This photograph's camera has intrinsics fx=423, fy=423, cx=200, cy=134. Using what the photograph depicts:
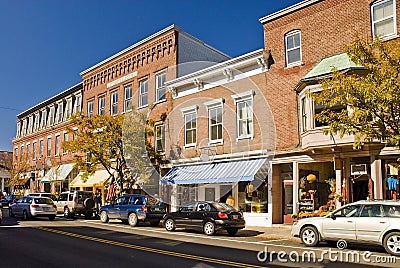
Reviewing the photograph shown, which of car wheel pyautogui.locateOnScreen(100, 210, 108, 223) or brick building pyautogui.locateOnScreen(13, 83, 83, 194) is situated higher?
brick building pyautogui.locateOnScreen(13, 83, 83, 194)

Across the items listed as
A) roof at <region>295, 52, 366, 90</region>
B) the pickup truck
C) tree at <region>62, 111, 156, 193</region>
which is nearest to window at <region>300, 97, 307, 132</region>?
roof at <region>295, 52, 366, 90</region>

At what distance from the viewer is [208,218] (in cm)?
1756

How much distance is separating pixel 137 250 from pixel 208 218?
5540mm

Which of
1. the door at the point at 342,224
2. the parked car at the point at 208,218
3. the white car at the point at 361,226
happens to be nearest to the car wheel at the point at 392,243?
the white car at the point at 361,226

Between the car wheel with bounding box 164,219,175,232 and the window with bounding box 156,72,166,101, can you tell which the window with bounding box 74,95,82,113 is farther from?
the car wheel with bounding box 164,219,175,232

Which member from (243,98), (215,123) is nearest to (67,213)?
(215,123)

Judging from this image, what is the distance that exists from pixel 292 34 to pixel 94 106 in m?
20.0

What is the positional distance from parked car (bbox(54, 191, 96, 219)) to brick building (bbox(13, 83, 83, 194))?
33.4 feet

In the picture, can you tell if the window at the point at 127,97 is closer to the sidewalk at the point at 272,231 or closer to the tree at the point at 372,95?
the sidewalk at the point at 272,231

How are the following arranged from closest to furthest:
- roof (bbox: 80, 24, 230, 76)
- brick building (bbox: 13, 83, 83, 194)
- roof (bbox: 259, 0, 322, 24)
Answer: roof (bbox: 259, 0, 322, 24), roof (bbox: 80, 24, 230, 76), brick building (bbox: 13, 83, 83, 194)

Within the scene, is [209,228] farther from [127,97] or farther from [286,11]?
[127,97]

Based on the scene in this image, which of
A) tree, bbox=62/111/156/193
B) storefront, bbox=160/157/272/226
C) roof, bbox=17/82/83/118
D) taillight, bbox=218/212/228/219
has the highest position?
roof, bbox=17/82/83/118

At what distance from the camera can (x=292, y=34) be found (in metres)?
21.0

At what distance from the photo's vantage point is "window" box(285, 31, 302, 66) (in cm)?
2072
